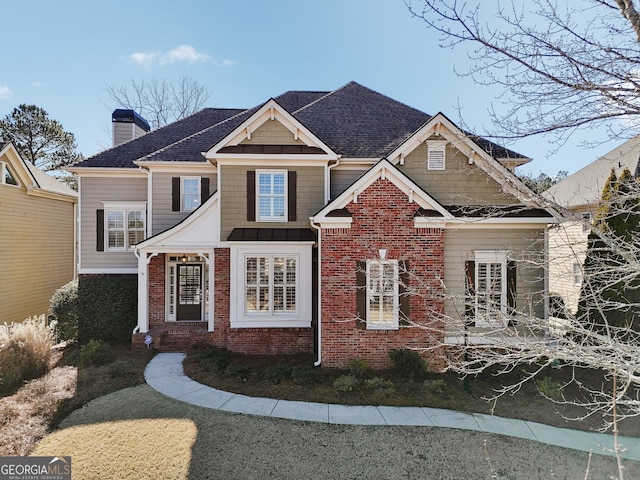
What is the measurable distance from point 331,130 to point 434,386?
9.56 metres

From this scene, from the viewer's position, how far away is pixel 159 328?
11.7 meters

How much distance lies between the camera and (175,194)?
496 inches

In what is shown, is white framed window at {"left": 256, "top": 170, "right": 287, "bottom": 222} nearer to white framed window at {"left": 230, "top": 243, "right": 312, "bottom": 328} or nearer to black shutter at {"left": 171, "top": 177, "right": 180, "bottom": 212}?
white framed window at {"left": 230, "top": 243, "right": 312, "bottom": 328}

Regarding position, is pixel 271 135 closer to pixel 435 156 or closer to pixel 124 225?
pixel 435 156

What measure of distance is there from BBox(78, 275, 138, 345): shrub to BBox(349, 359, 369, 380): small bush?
826 centimetres

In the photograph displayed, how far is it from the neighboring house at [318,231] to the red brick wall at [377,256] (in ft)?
0.09

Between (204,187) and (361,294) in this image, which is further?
(204,187)

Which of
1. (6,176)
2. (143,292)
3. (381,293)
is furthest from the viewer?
(6,176)

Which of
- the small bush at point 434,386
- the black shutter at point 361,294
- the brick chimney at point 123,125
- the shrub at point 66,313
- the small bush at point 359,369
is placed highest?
the brick chimney at point 123,125

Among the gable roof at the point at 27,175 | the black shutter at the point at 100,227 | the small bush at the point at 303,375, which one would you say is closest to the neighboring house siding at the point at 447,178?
the small bush at the point at 303,375

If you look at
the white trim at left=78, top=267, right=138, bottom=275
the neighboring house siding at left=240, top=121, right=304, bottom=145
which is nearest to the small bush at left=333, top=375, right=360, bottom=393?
the neighboring house siding at left=240, top=121, right=304, bottom=145

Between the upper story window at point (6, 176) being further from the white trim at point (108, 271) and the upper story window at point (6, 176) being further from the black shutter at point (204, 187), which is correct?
the black shutter at point (204, 187)

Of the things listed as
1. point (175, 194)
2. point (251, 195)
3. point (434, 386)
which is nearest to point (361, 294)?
point (434, 386)

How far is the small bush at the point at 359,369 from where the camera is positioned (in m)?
8.46
